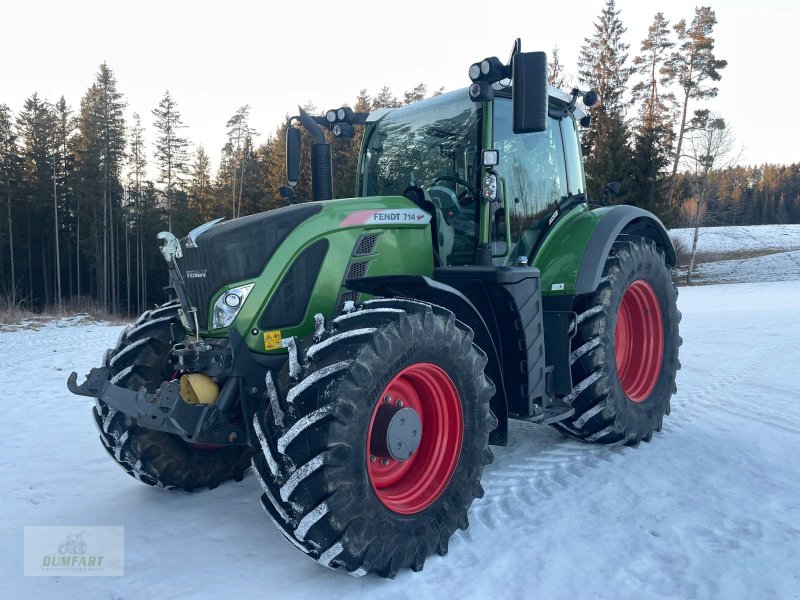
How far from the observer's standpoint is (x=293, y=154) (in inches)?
170

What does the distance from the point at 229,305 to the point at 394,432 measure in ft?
3.28

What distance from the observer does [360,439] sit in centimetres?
254

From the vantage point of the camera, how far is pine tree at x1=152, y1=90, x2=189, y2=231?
1818 inches

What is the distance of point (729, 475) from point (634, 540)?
3.82 ft

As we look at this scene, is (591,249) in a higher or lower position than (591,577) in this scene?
higher

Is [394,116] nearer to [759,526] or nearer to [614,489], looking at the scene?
[614,489]

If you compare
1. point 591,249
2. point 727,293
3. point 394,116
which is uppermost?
point 394,116

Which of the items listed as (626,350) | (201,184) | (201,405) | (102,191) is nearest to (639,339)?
(626,350)

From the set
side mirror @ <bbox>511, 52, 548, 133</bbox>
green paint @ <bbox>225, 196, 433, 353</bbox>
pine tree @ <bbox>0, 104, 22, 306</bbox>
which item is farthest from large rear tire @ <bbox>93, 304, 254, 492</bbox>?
pine tree @ <bbox>0, 104, 22, 306</bbox>

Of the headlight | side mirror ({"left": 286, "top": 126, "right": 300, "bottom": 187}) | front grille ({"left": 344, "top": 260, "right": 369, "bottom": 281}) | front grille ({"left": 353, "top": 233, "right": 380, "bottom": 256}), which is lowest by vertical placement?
the headlight

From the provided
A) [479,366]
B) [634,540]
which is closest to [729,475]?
[634,540]

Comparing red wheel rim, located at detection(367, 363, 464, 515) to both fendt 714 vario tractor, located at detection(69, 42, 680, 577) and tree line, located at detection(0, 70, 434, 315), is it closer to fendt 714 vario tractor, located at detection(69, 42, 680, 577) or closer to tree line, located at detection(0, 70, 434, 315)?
fendt 714 vario tractor, located at detection(69, 42, 680, 577)

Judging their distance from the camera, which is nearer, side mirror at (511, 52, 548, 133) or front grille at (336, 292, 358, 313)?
side mirror at (511, 52, 548, 133)

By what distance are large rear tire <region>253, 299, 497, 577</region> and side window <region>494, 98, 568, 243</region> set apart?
A: 1456 millimetres
